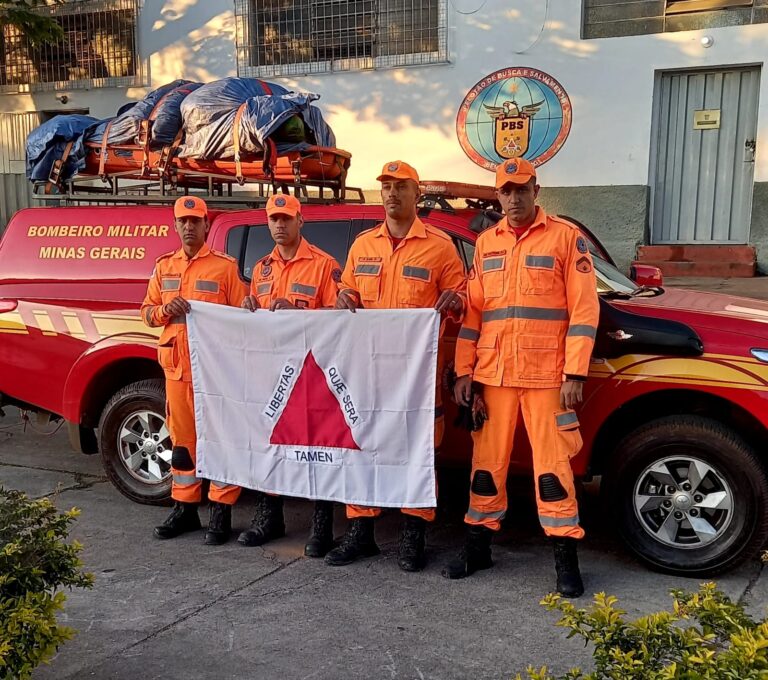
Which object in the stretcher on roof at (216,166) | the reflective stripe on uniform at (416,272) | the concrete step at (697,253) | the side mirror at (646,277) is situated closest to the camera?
the reflective stripe on uniform at (416,272)

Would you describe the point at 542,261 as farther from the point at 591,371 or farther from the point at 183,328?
the point at 183,328

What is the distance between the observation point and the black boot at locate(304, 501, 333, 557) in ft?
14.3

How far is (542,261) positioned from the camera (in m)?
3.78

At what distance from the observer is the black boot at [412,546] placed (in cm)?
412

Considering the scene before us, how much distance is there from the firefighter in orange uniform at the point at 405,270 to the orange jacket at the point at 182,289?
0.85 metres

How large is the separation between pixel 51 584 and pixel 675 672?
2.06 meters

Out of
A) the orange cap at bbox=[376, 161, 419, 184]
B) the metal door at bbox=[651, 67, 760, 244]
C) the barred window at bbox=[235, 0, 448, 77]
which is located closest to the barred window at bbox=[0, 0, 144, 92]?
the barred window at bbox=[235, 0, 448, 77]

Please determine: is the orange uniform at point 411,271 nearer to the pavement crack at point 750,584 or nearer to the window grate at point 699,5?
the pavement crack at point 750,584

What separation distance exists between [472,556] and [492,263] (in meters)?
1.49

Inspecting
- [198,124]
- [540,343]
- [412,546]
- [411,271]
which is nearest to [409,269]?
[411,271]

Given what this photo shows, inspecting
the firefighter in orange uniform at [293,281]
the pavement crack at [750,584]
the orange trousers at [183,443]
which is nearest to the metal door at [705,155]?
the pavement crack at [750,584]

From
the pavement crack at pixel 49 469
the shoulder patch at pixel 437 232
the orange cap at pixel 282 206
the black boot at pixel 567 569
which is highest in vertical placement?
the orange cap at pixel 282 206

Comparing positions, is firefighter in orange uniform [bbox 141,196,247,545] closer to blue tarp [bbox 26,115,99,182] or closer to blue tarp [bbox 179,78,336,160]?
blue tarp [bbox 179,78,336,160]

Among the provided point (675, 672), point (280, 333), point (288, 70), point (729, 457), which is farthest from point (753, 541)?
point (288, 70)
